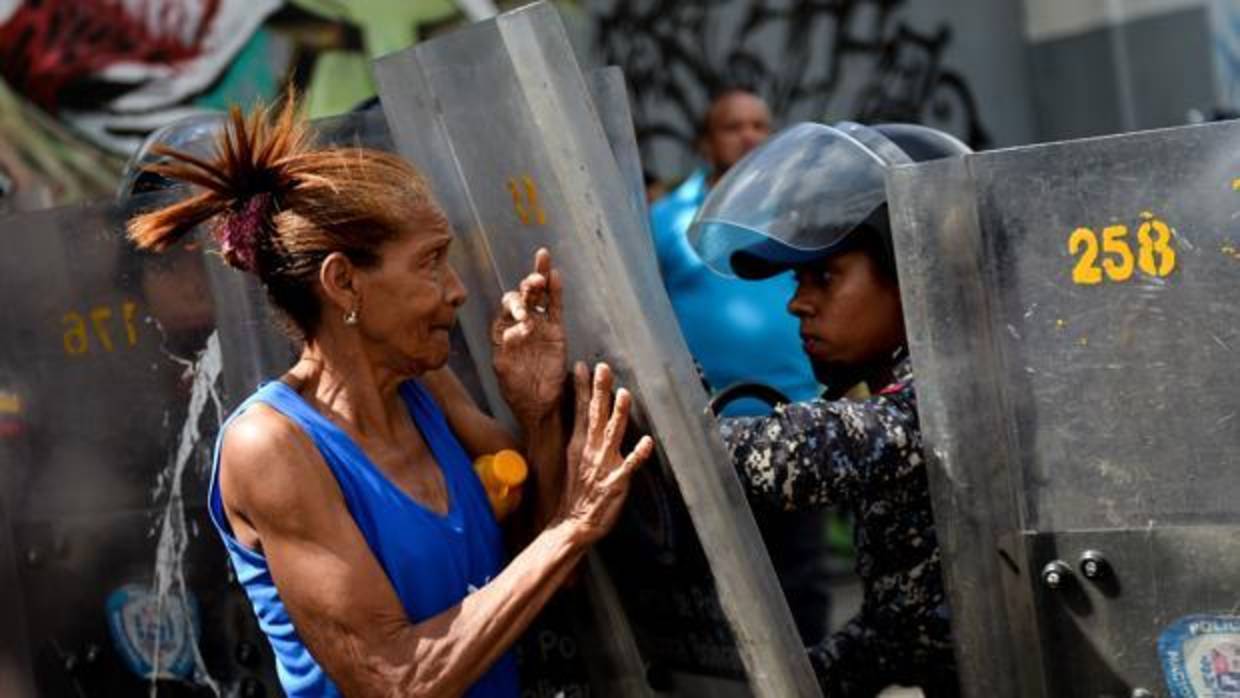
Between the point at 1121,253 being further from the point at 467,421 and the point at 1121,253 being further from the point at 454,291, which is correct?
the point at 467,421

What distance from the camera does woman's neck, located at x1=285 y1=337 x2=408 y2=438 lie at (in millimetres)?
2588

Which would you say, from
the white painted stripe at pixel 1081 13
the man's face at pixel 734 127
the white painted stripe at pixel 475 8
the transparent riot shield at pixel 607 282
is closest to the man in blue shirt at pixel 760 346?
the man's face at pixel 734 127

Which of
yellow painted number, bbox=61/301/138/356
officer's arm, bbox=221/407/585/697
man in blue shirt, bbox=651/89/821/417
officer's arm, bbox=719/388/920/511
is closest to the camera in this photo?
officer's arm, bbox=221/407/585/697

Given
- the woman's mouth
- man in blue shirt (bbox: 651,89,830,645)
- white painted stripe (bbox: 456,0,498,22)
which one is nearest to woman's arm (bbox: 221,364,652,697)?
the woman's mouth

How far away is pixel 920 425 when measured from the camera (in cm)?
245

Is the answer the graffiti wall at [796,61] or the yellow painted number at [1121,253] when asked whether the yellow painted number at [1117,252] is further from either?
the graffiti wall at [796,61]

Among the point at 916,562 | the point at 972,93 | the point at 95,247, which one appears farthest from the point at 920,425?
the point at 972,93

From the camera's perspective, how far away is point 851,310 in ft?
8.91

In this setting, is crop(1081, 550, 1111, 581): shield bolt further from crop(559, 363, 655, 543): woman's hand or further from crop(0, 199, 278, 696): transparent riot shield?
crop(0, 199, 278, 696): transparent riot shield

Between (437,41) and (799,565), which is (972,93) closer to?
(799,565)

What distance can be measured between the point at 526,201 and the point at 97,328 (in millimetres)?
911

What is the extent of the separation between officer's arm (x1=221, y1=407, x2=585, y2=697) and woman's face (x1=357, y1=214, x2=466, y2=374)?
0.19 meters

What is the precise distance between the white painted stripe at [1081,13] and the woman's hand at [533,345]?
835 centimetres

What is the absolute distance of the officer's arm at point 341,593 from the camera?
2.42 m
